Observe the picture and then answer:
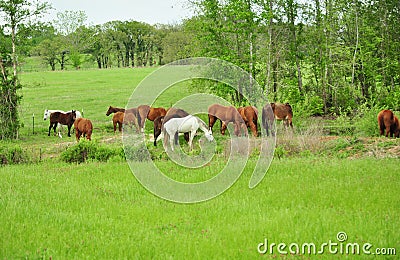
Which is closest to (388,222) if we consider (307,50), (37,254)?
(37,254)

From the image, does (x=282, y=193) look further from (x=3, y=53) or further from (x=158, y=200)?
(x=3, y=53)

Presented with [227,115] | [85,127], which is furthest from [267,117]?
[85,127]

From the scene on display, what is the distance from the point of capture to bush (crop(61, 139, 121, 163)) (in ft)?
54.0

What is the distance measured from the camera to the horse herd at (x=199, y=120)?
55.2 ft

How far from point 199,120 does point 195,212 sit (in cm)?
813

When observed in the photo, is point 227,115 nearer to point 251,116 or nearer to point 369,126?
point 251,116

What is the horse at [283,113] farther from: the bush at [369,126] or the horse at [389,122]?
the horse at [389,122]

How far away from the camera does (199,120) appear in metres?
17.0

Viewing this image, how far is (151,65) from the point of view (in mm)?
76875

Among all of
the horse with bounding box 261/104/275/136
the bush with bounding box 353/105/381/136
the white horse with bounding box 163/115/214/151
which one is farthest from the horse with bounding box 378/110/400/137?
the white horse with bounding box 163/115/214/151

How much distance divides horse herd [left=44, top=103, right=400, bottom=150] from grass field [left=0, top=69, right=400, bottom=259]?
299 centimetres

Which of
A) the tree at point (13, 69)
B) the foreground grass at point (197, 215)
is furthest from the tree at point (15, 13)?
the foreground grass at point (197, 215)

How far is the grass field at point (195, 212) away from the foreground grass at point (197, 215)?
0.02 metres

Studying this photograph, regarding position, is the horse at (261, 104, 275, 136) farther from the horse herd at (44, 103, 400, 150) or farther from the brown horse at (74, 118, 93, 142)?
the brown horse at (74, 118, 93, 142)
